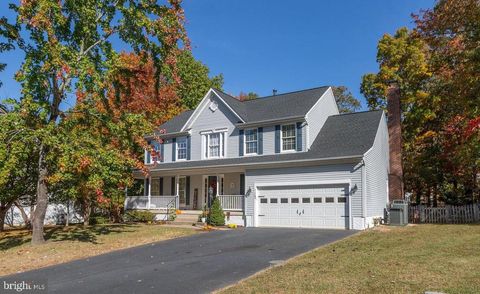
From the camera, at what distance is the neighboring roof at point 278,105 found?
2248 cm

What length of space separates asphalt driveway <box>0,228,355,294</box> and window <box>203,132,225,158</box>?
8.45 m

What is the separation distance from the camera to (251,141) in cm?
2314

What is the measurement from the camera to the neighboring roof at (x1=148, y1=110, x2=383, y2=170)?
63.3 ft

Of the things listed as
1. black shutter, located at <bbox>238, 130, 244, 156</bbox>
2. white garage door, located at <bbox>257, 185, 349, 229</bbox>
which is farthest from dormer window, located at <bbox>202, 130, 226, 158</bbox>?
white garage door, located at <bbox>257, 185, 349, 229</bbox>

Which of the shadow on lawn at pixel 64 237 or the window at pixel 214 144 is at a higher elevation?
the window at pixel 214 144

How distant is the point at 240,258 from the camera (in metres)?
11.6

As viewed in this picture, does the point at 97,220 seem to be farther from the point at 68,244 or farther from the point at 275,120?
the point at 275,120

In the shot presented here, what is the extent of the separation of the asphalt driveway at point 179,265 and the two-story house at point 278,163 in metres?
3.12

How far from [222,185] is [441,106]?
15.0 meters

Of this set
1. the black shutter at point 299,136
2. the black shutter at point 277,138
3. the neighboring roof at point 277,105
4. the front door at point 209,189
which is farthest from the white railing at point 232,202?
the neighboring roof at point 277,105

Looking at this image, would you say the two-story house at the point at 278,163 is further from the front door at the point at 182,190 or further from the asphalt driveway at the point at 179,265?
the asphalt driveway at the point at 179,265

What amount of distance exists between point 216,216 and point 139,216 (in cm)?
579

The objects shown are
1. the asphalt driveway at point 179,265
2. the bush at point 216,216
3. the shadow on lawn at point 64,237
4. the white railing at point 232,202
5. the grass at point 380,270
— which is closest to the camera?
the grass at point 380,270

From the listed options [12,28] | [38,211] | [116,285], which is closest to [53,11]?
[12,28]
